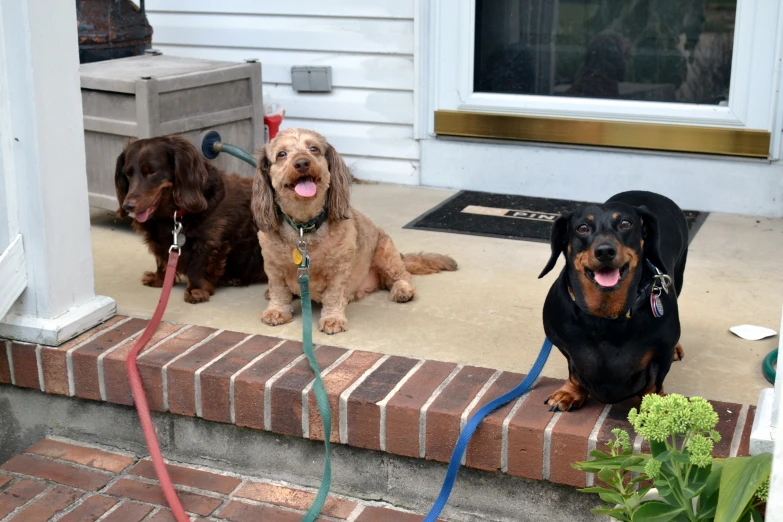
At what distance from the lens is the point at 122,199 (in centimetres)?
373

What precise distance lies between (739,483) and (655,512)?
187 mm

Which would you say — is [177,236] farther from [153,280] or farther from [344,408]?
[344,408]

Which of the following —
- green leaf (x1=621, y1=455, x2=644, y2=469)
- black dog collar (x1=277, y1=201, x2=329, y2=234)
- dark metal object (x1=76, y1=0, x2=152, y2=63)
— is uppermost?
dark metal object (x1=76, y1=0, x2=152, y2=63)

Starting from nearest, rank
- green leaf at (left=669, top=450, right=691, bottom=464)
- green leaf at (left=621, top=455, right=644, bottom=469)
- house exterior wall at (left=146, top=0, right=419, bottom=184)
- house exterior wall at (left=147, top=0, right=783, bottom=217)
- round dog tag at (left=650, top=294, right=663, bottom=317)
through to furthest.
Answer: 1. green leaf at (left=669, top=450, right=691, bottom=464)
2. green leaf at (left=621, top=455, right=644, bottom=469)
3. round dog tag at (left=650, top=294, right=663, bottom=317)
4. house exterior wall at (left=147, top=0, right=783, bottom=217)
5. house exterior wall at (left=146, top=0, right=419, bottom=184)

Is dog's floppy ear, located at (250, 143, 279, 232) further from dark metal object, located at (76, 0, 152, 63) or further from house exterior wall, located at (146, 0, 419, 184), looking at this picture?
house exterior wall, located at (146, 0, 419, 184)

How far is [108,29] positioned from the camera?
4961 mm

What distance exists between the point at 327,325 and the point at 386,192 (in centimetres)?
207

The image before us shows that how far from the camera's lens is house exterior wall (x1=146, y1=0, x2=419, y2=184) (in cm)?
534

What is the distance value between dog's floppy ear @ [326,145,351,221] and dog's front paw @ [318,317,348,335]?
0.36 meters

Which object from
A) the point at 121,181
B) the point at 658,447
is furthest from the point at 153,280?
the point at 658,447

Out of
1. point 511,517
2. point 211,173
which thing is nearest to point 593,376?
point 511,517

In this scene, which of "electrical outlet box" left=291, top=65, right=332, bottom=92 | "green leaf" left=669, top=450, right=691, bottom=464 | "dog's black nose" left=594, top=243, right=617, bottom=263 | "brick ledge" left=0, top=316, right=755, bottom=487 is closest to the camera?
"green leaf" left=669, top=450, right=691, bottom=464

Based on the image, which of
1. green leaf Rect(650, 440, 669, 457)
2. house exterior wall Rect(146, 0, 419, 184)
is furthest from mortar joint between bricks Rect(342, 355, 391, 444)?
house exterior wall Rect(146, 0, 419, 184)

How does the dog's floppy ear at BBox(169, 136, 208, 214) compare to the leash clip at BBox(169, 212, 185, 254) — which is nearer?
the leash clip at BBox(169, 212, 185, 254)
